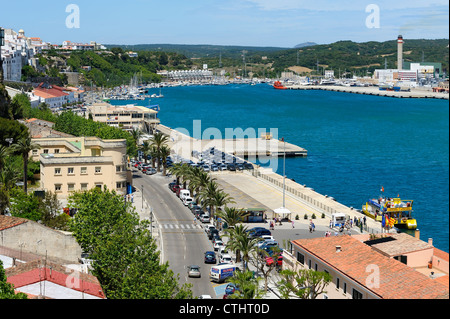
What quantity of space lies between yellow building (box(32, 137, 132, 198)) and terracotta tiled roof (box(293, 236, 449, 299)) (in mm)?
23250

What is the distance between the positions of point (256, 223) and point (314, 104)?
509 ft

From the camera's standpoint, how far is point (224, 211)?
1793 inches

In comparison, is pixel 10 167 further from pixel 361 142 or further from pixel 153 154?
pixel 361 142

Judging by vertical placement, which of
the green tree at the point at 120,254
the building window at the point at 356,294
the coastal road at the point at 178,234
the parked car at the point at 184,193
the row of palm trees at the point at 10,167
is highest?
the row of palm trees at the point at 10,167

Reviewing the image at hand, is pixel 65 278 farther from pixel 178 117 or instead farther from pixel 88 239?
pixel 178 117

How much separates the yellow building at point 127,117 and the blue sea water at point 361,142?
25509mm

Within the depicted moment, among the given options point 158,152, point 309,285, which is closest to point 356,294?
point 309,285

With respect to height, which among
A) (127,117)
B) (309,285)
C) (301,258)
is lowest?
(309,285)

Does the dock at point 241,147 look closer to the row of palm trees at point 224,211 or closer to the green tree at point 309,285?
the row of palm trees at point 224,211

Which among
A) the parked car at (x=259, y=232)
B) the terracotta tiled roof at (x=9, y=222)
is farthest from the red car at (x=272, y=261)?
the terracotta tiled roof at (x=9, y=222)

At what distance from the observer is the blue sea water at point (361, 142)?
6204 cm

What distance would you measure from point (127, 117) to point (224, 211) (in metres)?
56.2

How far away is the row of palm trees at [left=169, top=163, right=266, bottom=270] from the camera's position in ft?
103
